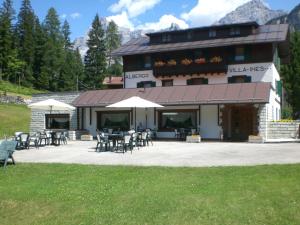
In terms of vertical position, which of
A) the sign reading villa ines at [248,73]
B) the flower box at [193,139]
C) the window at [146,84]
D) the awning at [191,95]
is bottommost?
the flower box at [193,139]

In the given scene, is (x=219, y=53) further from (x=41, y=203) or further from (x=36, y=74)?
(x=36, y=74)

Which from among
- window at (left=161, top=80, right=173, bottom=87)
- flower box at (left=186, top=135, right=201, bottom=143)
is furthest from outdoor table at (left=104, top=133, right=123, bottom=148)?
window at (left=161, top=80, right=173, bottom=87)

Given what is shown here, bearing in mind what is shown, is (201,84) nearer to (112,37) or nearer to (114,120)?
(114,120)

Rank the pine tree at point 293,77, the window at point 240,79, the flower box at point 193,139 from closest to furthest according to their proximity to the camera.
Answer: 1. the flower box at point 193,139
2. the window at point 240,79
3. the pine tree at point 293,77

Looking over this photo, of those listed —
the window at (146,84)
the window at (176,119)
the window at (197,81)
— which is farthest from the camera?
the window at (146,84)

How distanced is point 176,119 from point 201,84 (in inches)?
187

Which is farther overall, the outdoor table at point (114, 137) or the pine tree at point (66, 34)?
the pine tree at point (66, 34)

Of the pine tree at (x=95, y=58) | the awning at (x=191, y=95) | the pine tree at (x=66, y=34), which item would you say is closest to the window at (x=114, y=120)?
the awning at (x=191, y=95)

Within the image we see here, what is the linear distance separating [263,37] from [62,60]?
58230 millimetres

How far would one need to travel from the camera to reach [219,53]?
98.2 ft

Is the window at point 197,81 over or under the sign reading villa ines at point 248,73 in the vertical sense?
under

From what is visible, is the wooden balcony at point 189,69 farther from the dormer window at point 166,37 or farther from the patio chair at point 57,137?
A: the patio chair at point 57,137

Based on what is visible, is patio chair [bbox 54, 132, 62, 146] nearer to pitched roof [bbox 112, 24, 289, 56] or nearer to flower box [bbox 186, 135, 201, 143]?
flower box [bbox 186, 135, 201, 143]

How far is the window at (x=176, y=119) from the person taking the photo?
25.3m
